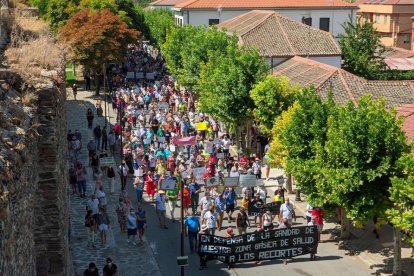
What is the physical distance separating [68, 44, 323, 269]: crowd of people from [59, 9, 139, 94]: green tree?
527cm

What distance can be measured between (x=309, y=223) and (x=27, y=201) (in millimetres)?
10911

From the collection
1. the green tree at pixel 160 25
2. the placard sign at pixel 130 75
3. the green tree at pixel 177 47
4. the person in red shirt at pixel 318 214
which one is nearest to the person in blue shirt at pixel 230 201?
the person in red shirt at pixel 318 214

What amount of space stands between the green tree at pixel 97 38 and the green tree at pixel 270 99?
59.5ft

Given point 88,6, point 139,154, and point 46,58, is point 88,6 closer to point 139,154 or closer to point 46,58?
point 139,154

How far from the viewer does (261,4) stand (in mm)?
61562

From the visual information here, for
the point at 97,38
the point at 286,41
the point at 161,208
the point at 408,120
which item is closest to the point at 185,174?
the point at 161,208

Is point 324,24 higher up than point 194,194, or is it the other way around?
point 324,24

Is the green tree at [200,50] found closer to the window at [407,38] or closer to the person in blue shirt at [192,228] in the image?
the person in blue shirt at [192,228]

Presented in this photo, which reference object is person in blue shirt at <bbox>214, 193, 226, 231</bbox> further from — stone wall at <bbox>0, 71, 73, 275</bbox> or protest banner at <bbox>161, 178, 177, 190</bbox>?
stone wall at <bbox>0, 71, 73, 275</bbox>

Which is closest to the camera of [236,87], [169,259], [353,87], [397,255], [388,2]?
[397,255]

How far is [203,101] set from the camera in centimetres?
3083

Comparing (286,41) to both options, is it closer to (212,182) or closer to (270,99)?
(270,99)

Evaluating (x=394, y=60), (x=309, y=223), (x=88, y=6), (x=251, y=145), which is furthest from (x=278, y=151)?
(x=88, y=6)

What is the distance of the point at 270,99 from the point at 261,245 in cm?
953
